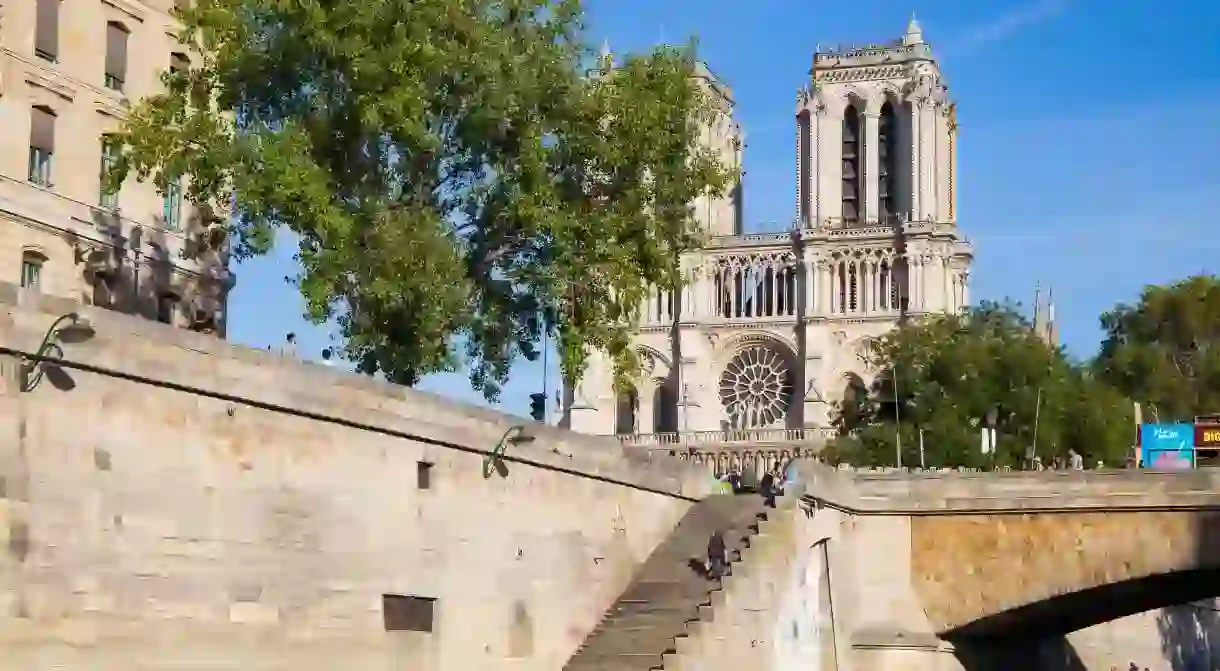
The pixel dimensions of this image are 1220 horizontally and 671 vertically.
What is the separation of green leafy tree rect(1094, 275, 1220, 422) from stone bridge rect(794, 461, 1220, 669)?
150 ft

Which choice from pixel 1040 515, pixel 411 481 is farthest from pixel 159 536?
pixel 1040 515

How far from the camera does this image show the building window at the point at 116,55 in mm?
40906

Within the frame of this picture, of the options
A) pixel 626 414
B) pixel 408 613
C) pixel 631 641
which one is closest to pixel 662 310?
pixel 626 414

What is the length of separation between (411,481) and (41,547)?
7959 millimetres

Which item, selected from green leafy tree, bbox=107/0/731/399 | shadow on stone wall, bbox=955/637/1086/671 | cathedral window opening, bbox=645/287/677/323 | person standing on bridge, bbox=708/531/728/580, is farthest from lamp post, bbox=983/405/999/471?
cathedral window opening, bbox=645/287/677/323

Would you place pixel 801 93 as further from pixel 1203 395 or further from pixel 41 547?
pixel 41 547

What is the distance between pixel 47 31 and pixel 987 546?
2176 centimetres

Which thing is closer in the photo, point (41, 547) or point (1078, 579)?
point (41, 547)

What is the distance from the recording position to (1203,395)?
90688 millimetres

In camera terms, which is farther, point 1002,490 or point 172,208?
point 172,208

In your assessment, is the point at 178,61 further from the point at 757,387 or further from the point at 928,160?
the point at 928,160

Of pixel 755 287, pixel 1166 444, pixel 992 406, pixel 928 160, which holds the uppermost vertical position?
pixel 928 160

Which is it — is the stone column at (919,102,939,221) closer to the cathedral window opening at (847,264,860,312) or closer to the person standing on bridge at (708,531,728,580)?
the cathedral window opening at (847,264,860,312)

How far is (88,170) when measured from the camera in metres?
40.0
